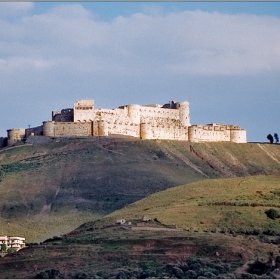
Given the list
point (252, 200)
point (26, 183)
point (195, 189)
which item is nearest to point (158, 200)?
point (195, 189)

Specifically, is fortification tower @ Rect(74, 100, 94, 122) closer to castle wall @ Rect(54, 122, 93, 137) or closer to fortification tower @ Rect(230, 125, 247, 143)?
castle wall @ Rect(54, 122, 93, 137)

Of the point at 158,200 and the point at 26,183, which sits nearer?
the point at 158,200

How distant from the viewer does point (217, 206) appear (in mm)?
92125

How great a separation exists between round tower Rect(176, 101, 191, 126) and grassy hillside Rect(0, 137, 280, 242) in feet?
16.7

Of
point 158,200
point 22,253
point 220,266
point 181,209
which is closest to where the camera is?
point 220,266

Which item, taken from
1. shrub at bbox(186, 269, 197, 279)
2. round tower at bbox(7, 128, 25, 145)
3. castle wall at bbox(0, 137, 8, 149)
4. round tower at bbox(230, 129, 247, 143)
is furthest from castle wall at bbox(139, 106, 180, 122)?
shrub at bbox(186, 269, 197, 279)

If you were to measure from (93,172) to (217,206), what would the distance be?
123 ft

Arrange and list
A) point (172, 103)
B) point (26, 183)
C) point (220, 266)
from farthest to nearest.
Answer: point (172, 103) → point (26, 183) → point (220, 266)

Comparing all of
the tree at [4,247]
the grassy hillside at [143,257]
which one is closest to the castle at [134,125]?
the tree at [4,247]

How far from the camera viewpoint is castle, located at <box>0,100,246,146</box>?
455 ft

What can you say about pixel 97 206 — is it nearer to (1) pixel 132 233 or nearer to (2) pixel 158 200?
(2) pixel 158 200

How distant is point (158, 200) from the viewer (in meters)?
101

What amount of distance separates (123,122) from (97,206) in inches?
1061

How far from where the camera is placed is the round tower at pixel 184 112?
151 meters
